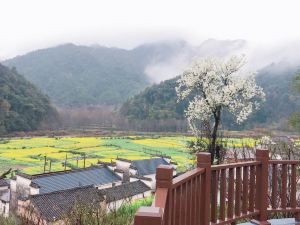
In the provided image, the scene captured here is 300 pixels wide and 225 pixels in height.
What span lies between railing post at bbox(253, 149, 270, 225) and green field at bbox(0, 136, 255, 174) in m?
25.1

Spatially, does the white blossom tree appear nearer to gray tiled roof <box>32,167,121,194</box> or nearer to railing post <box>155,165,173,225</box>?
railing post <box>155,165,173,225</box>

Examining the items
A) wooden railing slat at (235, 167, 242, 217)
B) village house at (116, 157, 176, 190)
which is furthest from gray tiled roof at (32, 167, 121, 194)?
wooden railing slat at (235, 167, 242, 217)

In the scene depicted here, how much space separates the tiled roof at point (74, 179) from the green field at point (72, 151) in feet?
20.6

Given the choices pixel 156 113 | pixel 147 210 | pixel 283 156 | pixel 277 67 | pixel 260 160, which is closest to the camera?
pixel 147 210

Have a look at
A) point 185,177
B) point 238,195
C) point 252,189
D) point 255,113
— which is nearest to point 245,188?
point 238,195

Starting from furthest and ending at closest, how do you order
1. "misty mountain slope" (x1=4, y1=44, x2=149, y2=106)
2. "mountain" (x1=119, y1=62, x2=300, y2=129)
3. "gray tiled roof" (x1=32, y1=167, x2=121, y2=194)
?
1. "misty mountain slope" (x1=4, y1=44, x2=149, y2=106)
2. "mountain" (x1=119, y1=62, x2=300, y2=129)
3. "gray tiled roof" (x1=32, y1=167, x2=121, y2=194)

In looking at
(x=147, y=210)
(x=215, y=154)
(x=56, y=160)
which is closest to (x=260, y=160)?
(x=147, y=210)

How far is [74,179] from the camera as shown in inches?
867

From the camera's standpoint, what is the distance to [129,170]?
2580 cm

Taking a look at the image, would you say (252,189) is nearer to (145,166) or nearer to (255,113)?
(145,166)

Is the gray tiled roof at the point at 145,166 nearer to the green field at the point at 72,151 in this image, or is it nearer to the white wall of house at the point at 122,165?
the white wall of house at the point at 122,165

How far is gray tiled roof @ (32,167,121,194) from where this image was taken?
20312mm

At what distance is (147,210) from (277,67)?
73679 mm

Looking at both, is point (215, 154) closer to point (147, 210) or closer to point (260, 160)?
point (260, 160)
